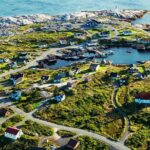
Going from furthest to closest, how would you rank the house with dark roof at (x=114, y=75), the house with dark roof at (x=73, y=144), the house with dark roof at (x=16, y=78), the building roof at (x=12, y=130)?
1. the house with dark roof at (x=16, y=78)
2. the house with dark roof at (x=114, y=75)
3. the building roof at (x=12, y=130)
4. the house with dark roof at (x=73, y=144)

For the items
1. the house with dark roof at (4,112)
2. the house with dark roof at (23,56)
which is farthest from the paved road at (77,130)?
the house with dark roof at (23,56)

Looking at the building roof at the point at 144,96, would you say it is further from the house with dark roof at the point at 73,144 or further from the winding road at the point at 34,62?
the winding road at the point at 34,62

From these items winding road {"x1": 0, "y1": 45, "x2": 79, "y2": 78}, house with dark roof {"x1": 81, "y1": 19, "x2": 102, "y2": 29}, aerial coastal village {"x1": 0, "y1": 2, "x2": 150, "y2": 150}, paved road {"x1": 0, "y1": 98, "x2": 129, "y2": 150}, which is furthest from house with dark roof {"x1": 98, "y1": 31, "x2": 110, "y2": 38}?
paved road {"x1": 0, "y1": 98, "x2": 129, "y2": 150}

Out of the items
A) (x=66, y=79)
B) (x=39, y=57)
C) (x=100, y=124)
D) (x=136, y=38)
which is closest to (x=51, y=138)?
(x=100, y=124)

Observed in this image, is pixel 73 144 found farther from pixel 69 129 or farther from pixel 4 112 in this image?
pixel 4 112

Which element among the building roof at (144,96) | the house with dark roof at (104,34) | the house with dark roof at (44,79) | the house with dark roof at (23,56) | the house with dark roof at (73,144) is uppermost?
the house with dark roof at (104,34)

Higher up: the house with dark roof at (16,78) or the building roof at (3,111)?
the house with dark roof at (16,78)

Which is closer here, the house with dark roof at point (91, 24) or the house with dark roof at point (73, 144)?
the house with dark roof at point (73, 144)

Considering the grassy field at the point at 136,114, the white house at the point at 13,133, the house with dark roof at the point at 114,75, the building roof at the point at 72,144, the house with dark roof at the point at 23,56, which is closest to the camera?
the building roof at the point at 72,144

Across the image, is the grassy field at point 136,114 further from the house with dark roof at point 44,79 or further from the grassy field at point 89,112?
the house with dark roof at point 44,79
